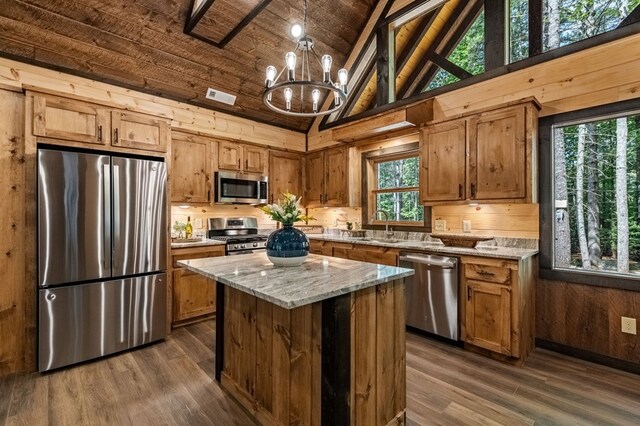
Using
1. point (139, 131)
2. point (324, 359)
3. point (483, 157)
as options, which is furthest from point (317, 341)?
point (139, 131)

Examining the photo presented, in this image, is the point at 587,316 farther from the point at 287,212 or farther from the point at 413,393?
the point at 287,212

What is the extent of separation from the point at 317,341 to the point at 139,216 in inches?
91.2

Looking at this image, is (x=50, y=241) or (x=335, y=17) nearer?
(x=50, y=241)

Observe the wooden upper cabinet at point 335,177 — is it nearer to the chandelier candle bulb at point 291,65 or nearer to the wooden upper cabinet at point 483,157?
the wooden upper cabinet at point 483,157

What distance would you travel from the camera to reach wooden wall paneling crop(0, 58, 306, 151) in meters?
3.05

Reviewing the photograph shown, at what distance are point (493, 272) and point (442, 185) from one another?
3.64ft

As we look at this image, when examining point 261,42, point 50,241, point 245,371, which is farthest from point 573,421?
point 261,42

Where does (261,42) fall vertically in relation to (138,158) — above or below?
above

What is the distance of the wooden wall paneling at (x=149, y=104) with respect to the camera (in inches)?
120

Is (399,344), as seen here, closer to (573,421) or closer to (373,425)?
(373,425)

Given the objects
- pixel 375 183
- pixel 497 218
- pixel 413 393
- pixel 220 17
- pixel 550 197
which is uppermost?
pixel 220 17

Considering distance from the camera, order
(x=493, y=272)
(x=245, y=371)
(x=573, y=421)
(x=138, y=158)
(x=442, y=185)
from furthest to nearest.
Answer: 1. (x=442, y=185)
2. (x=138, y=158)
3. (x=493, y=272)
4. (x=245, y=371)
5. (x=573, y=421)

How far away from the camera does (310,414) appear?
1.70 meters

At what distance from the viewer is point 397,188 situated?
4.45m
